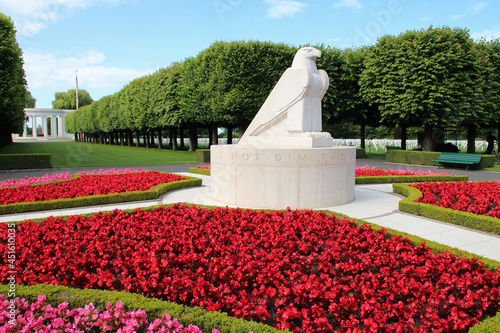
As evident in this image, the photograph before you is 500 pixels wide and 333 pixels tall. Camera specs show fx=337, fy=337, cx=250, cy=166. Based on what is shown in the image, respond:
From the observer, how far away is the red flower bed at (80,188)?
395 inches

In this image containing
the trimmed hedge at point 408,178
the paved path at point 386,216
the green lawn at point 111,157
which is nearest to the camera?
the paved path at point 386,216

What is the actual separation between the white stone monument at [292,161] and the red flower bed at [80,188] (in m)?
3.27

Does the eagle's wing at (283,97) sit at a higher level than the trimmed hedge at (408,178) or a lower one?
higher

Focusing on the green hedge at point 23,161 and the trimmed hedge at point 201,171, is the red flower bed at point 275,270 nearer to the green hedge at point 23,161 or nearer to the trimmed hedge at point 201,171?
the trimmed hedge at point 201,171

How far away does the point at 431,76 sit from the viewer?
2512cm

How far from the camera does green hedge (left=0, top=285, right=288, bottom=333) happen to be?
3.50 meters

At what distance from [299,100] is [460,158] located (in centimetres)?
1657

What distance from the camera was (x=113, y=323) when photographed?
11.9 ft

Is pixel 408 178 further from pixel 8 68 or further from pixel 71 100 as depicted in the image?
pixel 71 100

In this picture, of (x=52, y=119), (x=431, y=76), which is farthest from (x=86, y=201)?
(x=52, y=119)

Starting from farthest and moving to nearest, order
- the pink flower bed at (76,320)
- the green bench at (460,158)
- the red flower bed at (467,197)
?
the green bench at (460,158)
the red flower bed at (467,197)
the pink flower bed at (76,320)

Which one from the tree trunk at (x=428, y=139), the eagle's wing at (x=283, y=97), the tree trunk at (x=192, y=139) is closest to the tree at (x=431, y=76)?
the tree trunk at (x=428, y=139)

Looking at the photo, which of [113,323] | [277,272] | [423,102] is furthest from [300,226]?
[423,102]

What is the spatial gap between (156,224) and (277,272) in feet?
10.7
